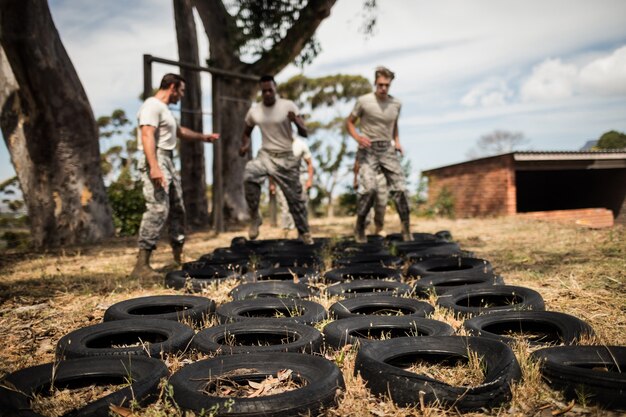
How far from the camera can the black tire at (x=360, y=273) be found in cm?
486

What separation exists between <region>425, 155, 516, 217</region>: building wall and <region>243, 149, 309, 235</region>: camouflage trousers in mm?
10827

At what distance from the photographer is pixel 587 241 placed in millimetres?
7438

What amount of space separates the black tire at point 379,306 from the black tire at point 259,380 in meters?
1.10

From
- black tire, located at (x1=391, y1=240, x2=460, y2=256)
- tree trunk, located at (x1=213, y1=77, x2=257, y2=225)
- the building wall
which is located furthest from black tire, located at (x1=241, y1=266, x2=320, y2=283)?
the building wall

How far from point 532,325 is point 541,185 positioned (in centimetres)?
2028

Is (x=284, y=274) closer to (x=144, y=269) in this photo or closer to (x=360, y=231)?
(x=144, y=269)

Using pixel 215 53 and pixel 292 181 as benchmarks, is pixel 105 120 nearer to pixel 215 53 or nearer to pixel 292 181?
pixel 215 53

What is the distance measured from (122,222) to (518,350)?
10.5 metres

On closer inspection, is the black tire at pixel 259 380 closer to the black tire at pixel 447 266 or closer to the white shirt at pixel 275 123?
the black tire at pixel 447 266

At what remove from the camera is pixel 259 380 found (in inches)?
93.0

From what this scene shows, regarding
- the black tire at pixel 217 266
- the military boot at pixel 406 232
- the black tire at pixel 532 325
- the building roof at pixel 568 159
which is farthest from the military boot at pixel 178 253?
the building roof at pixel 568 159

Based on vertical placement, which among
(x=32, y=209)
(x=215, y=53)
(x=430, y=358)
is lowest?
(x=430, y=358)

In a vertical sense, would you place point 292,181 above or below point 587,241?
above

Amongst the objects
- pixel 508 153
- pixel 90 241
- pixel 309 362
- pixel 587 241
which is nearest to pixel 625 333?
pixel 309 362
